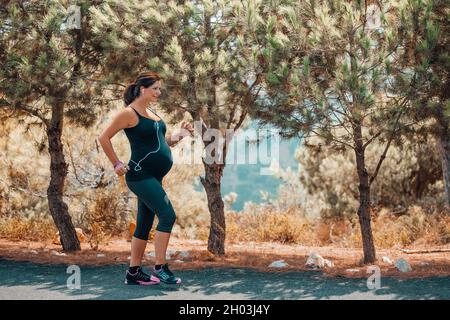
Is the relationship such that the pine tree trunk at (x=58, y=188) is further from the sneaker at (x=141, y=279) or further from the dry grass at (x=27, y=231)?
the sneaker at (x=141, y=279)

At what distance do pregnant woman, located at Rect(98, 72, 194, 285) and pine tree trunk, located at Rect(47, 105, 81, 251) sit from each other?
3.40m

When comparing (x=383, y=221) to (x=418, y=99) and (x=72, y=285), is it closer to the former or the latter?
(x=418, y=99)

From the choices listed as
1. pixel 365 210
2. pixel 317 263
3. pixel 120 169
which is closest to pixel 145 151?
pixel 120 169

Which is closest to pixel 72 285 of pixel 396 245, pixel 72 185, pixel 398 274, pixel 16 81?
pixel 16 81

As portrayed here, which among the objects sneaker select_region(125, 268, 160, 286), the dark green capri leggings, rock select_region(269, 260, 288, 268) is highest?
the dark green capri leggings

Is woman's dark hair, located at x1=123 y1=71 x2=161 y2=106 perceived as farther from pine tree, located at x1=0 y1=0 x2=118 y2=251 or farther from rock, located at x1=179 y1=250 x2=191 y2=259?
rock, located at x1=179 y1=250 x2=191 y2=259

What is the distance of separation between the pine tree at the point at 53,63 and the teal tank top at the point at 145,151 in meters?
2.43

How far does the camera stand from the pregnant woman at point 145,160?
539 centimetres

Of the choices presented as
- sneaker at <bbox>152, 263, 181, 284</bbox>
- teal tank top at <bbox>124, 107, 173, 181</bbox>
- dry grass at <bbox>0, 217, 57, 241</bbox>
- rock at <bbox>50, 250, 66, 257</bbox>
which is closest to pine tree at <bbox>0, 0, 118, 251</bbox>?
rock at <bbox>50, 250, 66, 257</bbox>

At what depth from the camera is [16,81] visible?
25.1ft

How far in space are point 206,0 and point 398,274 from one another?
3875 mm

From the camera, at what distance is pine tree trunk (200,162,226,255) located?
8.24m

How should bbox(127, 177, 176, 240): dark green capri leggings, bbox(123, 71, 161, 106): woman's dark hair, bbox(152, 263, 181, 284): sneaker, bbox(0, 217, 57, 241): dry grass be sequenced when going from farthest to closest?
bbox(0, 217, 57, 241): dry grass, bbox(152, 263, 181, 284): sneaker, bbox(123, 71, 161, 106): woman's dark hair, bbox(127, 177, 176, 240): dark green capri leggings

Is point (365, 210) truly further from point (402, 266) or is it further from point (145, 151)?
point (145, 151)
